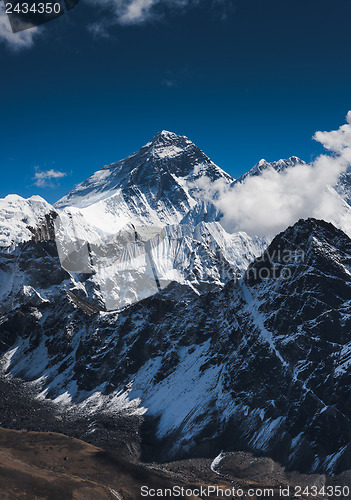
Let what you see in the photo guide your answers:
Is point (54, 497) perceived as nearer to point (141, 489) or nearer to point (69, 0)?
point (141, 489)

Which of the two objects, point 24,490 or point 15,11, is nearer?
point 15,11

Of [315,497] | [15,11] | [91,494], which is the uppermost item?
[15,11]

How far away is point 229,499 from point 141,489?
35.9 meters

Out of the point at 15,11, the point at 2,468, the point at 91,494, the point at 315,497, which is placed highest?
the point at 15,11

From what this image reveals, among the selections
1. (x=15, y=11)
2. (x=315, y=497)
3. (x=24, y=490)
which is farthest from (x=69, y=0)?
(x=315, y=497)

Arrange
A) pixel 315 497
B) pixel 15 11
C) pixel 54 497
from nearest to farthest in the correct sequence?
pixel 15 11
pixel 54 497
pixel 315 497

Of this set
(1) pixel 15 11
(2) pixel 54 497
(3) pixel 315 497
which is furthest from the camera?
(3) pixel 315 497

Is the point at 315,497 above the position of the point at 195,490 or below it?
below

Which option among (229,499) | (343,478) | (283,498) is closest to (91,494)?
(229,499)

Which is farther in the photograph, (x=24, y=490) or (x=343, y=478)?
(x=343, y=478)

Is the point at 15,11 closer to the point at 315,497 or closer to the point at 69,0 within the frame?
the point at 69,0

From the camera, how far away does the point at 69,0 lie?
563 feet

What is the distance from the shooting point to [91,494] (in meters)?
184

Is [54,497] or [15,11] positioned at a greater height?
[15,11]
